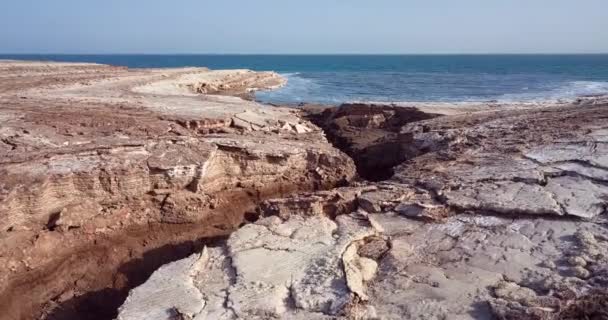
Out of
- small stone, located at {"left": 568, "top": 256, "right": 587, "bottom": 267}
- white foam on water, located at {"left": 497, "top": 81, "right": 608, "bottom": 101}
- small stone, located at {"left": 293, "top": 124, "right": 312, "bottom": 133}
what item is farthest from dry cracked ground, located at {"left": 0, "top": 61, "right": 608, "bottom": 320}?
white foam on water, located at {"left": 497, "top": 81, "right": 608, "bottom": 101}

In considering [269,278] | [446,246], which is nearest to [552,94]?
[446,246]

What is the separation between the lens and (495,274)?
461 cm

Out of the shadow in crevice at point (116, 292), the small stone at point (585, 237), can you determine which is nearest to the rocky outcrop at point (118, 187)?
the shadow in crevice at point (116, 292)

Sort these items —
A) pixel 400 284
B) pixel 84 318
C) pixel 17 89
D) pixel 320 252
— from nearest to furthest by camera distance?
pixel 400 284, pixel 320 252, pixel 84 318, pixel 17 89

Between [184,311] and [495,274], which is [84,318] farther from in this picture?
[495,274]

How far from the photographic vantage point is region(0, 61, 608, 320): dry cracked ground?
434 centimetres

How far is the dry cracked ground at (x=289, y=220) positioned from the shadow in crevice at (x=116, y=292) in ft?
0.06

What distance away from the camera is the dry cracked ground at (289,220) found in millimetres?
4336

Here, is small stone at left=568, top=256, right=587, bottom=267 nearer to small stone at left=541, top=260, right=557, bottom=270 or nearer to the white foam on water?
small stone at left=541, top=260, right=557, bottom=270

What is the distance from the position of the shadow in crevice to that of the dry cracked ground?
0.06 ft

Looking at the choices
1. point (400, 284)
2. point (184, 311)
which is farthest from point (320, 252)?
point (184, 311)

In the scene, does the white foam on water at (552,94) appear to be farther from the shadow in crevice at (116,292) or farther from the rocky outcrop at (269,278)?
the shadow in crevice at (116,292)

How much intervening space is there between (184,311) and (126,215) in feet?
9.56

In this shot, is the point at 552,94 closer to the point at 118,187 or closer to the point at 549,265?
the point at 549,265
